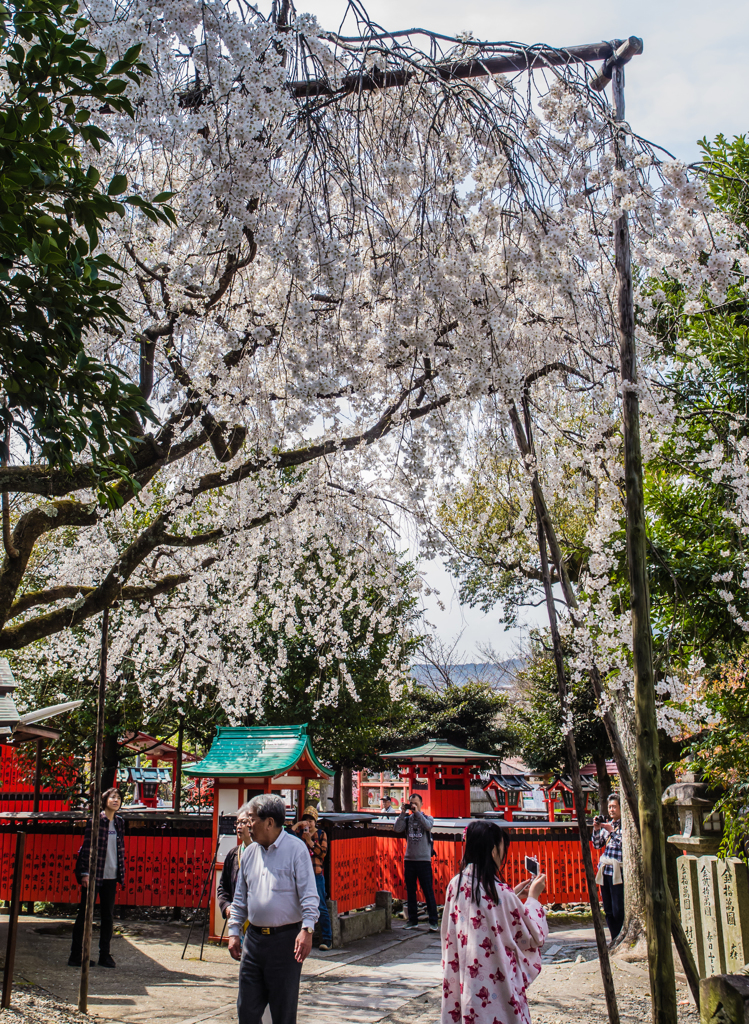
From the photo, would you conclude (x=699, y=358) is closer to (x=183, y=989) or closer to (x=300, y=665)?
(x=183, y=989)

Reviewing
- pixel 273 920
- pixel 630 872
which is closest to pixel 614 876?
pixel 630 872

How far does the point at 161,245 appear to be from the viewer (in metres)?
5.41

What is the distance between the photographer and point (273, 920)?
12.3 ft

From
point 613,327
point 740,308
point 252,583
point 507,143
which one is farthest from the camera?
point 252,583

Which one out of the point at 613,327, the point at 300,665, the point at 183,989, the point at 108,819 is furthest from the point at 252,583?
the point at 300,665

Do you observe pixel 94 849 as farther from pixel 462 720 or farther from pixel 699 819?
pixel 462 720

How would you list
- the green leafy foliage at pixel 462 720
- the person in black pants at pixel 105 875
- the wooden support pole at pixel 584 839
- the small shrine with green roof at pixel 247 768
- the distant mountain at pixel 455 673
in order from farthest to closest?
1. the distant mountain at pixel 455 673
2. the green leafy foliage at pixel 462 720
3. the small shrine with green roof at pixel 247 768
4. the person in black pants at pixel 105 875
5. the wooden support pole at pixel 584 839

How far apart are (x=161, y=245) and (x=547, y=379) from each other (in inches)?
124

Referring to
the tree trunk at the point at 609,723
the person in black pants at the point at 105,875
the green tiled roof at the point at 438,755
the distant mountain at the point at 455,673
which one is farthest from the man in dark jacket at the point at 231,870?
the distant mountain at the point at 455,673

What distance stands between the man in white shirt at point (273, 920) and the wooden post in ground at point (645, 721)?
155 cm

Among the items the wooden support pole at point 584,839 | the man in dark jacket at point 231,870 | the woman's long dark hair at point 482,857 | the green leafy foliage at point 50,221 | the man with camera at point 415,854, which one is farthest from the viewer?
the man with camera at point 415,854

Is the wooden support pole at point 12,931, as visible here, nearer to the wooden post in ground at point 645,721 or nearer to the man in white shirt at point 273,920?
the man in white shirt at point 273,920

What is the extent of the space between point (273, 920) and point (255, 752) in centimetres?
507

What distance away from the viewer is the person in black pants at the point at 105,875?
708cm
